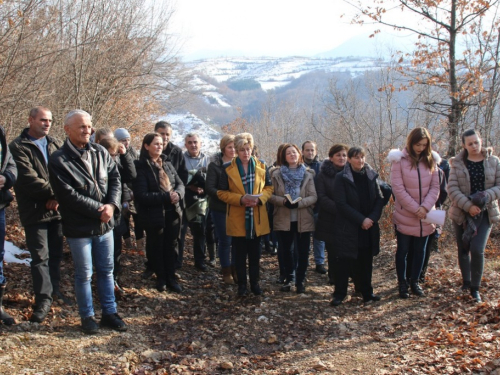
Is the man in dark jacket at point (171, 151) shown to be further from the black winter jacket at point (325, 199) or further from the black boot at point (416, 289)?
the black boot at point (416, 289)

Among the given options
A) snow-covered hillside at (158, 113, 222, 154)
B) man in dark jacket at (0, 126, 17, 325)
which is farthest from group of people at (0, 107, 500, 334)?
snow-covered hillside at (158, 113, 222, 154)

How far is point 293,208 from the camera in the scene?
6.09 metres

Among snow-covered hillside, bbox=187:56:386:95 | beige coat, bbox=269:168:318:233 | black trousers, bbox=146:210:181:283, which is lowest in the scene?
black trousers, bbox=146:210:181:283

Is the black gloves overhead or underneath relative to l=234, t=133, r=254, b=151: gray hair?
underneath

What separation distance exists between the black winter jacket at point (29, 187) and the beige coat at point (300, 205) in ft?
9.69

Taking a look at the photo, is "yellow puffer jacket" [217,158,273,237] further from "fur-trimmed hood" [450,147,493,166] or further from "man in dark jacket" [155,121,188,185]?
"fur-trimmed hood" [450,147,493,166]

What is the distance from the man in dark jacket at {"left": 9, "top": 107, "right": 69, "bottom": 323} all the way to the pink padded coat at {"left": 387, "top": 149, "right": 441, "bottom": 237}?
13.9 ft

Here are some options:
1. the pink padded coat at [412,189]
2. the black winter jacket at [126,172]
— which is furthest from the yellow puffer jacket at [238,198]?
the pink padded coat at [412,189]

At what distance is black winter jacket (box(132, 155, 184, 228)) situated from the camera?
5742mm

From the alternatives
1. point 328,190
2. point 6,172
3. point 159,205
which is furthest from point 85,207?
point 328,190

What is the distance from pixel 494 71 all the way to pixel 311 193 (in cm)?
638

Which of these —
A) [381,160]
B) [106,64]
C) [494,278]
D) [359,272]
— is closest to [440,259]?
[494,278]

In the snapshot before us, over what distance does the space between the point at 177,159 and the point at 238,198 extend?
5.63ft

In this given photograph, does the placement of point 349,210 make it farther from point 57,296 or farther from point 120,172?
point 57,296
